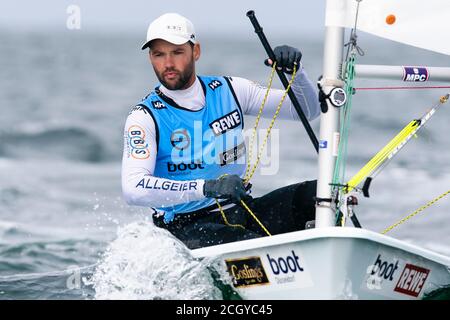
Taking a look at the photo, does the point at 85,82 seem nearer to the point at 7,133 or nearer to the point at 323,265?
the point at 7,133

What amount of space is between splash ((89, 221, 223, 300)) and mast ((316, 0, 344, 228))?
60 centimetres

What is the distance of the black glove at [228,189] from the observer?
4.78 metres

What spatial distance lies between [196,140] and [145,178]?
1.38ft

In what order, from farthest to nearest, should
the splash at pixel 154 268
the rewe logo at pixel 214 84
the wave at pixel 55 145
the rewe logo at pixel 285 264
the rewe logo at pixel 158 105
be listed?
the wave at pixel 55 145
the rewe logo at pixel 214 84
the rewe logo at pixel 158 105
the splash at pixel 154 268
the rewe logo at pixel 285 264

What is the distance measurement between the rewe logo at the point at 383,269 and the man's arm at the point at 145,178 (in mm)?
930

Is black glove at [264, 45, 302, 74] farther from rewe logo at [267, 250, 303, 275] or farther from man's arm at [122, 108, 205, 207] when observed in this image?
rewe logo at [267, 250, 303, 275]

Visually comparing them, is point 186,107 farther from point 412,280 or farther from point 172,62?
point 412,280

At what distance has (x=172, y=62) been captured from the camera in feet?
17.6

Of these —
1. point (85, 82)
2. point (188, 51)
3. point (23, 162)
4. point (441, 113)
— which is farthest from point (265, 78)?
point (188, 51)

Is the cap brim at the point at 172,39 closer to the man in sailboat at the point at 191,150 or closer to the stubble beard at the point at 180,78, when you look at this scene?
the man in sailboat at the point at 191,150

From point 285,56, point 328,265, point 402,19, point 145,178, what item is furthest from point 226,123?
point 328,265

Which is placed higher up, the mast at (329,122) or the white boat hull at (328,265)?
the mast at (329,122)

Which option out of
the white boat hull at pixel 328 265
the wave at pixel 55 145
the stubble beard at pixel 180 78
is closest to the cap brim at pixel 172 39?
the stubble beard at pixel 180 78

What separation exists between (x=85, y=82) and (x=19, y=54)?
18.7m
